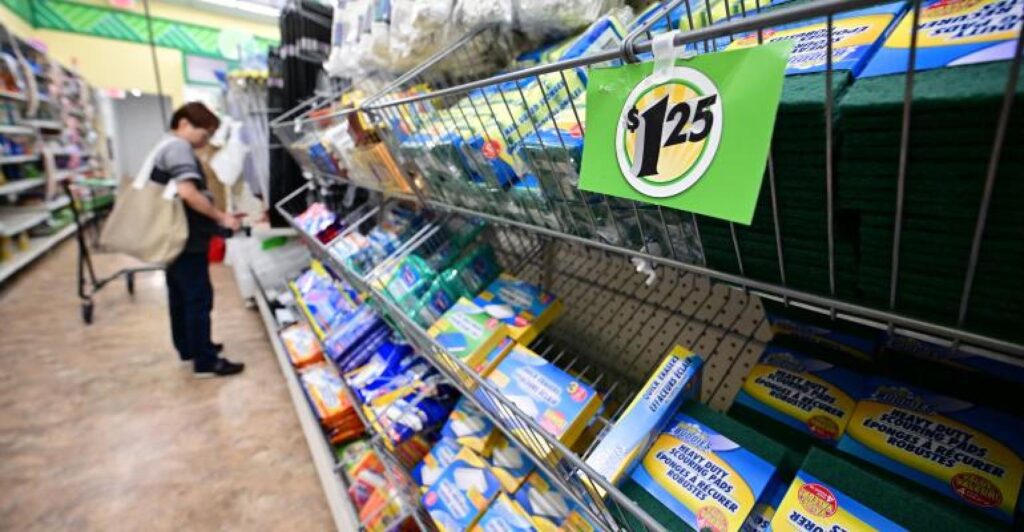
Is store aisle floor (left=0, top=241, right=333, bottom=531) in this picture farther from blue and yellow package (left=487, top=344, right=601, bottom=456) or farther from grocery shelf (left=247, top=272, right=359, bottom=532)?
blue and yellow package (left=487, top=344, right=601, bottom=456)

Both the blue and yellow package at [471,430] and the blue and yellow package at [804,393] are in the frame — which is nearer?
the blue and yellow package at [804,393]

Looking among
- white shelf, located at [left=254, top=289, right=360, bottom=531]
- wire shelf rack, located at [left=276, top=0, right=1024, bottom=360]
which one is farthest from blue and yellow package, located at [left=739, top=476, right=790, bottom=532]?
white shelf, located at [left=254, top=289, right=360, bottom=531]

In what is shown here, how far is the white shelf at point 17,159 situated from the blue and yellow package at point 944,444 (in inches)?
278

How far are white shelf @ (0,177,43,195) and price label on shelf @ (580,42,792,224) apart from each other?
647 cm

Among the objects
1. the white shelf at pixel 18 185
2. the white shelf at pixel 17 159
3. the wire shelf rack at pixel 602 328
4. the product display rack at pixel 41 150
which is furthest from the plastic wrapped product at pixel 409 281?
the white shelf at pixel 17 159

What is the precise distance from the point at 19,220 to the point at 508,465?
6592 millimetres

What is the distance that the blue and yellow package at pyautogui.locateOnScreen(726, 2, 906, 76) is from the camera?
0.42m

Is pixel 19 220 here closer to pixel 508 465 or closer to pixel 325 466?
pixel 325 466

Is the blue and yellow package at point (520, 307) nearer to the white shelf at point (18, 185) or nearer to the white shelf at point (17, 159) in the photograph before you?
the white shelf at point (18, 185)

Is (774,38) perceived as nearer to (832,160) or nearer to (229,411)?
(832,160)

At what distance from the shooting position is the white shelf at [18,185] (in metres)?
4.61

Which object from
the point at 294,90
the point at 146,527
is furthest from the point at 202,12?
the point at 146,527

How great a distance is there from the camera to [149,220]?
235 centimetres

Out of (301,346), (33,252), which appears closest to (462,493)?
(301,346)
